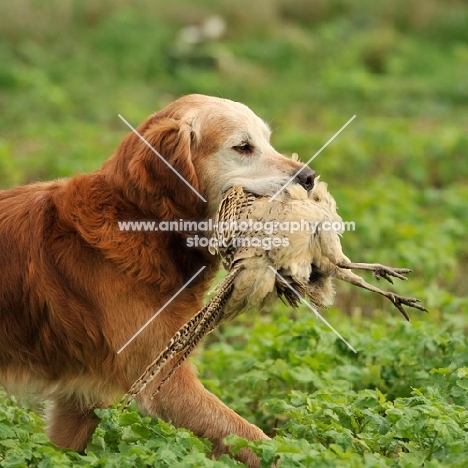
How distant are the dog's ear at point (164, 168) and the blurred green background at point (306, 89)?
2.18 m

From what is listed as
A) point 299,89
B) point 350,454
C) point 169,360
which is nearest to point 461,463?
point 350,454

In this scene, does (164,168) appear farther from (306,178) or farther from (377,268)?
(377,268)

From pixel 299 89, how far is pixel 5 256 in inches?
427

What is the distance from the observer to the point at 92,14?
1728 centimetres

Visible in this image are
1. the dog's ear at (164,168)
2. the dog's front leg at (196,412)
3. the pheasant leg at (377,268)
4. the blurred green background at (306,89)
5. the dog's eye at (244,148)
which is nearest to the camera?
the pheasant leg at (377,268)

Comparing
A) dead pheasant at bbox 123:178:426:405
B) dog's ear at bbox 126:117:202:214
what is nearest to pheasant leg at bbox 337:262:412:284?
dead pheasant at bbox 123:178:426:405

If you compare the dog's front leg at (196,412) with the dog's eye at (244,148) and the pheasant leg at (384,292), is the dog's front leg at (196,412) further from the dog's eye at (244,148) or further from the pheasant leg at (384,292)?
the dog's eye at (244,148)

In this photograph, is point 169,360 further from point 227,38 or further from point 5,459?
point 227,38

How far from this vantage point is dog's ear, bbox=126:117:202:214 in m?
4.62

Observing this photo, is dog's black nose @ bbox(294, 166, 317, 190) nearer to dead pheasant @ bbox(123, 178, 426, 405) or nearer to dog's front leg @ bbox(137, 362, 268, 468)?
dead pheasant @ bbox(123, 178, 426, 405)

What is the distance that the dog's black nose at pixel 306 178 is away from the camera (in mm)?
4621

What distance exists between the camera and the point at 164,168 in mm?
4637

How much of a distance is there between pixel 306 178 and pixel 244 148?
441 mm

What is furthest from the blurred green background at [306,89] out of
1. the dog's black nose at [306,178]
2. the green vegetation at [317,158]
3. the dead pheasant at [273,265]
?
the dead pheasant at [273,265]
